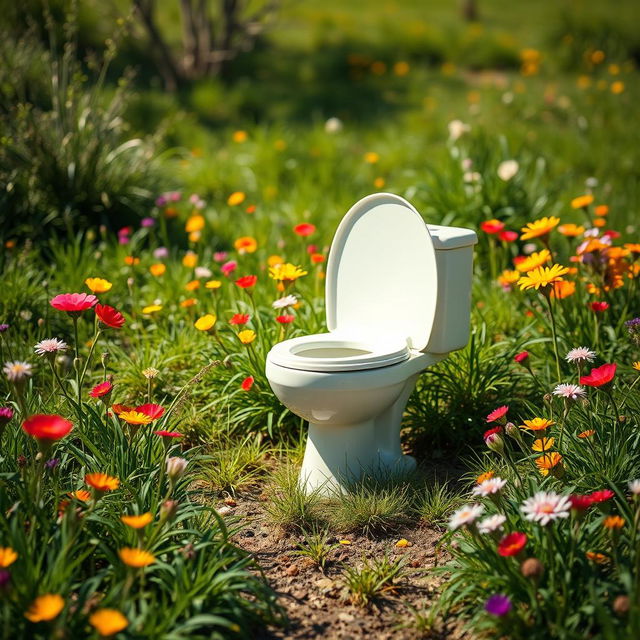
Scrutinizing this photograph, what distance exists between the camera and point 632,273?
3182 mm

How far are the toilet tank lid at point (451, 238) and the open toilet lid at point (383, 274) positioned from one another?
4cm

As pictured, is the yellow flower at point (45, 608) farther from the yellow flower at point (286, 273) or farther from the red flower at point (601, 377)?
the yellow flower at point (286, 273)

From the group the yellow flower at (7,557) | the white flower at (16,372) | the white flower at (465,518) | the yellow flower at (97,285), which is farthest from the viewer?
the yellow flower at (97,285)

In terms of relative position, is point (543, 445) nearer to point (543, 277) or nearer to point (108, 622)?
point (543, 277)

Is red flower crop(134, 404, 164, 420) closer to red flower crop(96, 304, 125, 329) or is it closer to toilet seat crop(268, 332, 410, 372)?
red flower crop(96, 304, 125, 329)

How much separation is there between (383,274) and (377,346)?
0.31m

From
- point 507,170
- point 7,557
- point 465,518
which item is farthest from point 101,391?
point 507,170

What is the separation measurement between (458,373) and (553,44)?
8.70 m

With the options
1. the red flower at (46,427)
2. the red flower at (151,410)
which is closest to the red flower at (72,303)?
the red flower at (151,410)

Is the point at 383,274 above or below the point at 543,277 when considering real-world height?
below

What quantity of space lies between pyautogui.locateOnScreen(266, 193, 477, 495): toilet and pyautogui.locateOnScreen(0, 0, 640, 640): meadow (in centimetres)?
11

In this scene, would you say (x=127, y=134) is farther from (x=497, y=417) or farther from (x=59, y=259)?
(x=497, y=417)

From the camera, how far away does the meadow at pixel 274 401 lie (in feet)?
6.36

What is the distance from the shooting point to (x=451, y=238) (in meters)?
2.83
